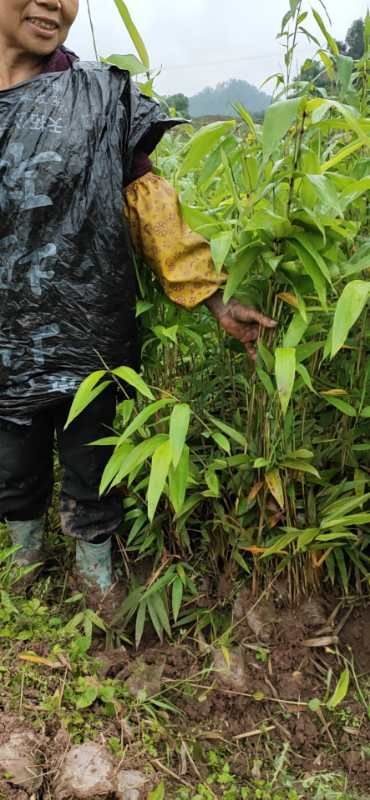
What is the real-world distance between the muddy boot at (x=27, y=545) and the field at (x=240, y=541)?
48 millimetres

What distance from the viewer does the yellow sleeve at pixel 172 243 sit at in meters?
1.38

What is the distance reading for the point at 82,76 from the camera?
4.46 feet

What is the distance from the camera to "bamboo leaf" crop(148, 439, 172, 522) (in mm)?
1171

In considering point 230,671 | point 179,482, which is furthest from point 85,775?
point 179,482

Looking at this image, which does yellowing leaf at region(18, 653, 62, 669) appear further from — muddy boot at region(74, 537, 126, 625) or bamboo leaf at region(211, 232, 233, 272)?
bamboo leaf at region(211, 232, 233, 272)

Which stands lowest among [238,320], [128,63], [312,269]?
[238,320]

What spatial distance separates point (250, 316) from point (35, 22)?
72 cm

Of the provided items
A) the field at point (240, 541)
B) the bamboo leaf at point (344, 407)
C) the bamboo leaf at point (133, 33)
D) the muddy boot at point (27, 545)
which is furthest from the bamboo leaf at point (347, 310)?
the muddy boot at point (27, 545)

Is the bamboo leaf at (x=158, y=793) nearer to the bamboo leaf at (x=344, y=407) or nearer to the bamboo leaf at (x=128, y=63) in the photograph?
the bamboo leaf at (x=344, y=407)

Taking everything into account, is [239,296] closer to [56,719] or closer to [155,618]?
[155,618]

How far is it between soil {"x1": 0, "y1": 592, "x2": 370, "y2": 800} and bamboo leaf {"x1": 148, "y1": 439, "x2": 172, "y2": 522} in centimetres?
54

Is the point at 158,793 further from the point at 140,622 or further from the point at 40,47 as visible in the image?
the point at 40,47

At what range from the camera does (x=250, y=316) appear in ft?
4.43

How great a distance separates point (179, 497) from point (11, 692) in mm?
542
